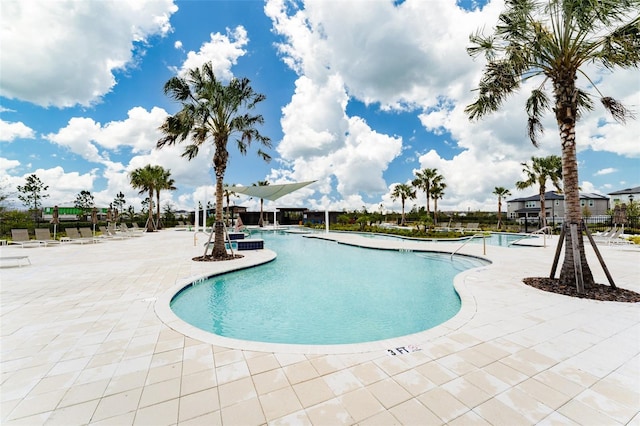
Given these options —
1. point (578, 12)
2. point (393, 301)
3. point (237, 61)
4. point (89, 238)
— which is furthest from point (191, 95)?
point (89, 238)

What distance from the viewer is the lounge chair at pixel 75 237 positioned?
13.9 m

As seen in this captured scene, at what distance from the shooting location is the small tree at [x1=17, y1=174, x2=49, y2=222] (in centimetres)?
2597

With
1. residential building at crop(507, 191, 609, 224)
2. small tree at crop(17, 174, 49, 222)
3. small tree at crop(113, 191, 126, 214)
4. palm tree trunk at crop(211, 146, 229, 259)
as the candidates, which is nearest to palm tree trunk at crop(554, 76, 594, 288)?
palm tree trunk at crop(211, 146, 229, 259)

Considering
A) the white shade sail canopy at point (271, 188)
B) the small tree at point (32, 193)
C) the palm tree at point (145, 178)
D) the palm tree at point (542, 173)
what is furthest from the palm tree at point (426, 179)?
the small tree at point (32, 193)

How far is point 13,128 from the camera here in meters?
10.7

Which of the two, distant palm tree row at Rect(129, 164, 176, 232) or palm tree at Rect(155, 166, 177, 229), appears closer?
distant palm tree row at Rect(129, 164, 176, 232)

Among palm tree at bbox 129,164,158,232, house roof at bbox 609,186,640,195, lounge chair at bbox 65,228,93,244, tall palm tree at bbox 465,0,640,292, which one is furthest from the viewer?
house roof at bbox 609,186,640,195

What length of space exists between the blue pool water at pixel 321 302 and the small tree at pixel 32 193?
32861mm

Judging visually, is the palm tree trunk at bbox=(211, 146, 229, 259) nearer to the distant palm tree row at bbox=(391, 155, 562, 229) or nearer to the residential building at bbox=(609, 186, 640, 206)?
the distant palm tree row at bbox=(391, 155, 562, 229)

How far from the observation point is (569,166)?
5320 millimetres

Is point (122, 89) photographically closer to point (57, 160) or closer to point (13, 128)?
point (13, 128)

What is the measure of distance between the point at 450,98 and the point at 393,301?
35.9ft

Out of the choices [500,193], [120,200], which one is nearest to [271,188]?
[500,193]

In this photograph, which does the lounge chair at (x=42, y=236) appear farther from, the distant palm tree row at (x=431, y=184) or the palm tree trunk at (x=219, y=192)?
the distant palm tree row at (x=431, y=184)
